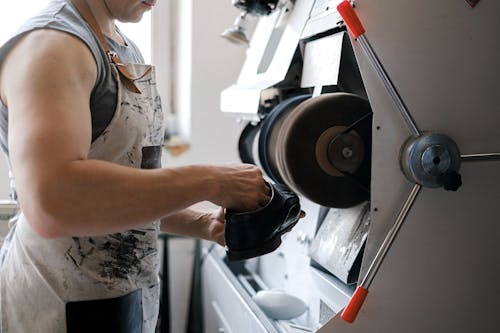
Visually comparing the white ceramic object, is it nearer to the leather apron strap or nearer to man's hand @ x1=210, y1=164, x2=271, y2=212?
man's hand @ x1=210, y1=164, x2=271, y2=212

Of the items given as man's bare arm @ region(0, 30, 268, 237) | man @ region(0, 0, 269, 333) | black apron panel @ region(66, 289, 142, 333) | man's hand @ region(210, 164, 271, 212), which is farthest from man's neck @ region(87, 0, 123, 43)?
black apron panel @ region(66, 289, 142, 333)

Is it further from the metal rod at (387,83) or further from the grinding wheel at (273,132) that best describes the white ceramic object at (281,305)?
the metal rod at (387,83)

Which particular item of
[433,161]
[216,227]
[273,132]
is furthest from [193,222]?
[433,161]

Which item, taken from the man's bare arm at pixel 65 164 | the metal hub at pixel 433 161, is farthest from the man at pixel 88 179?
the metal hub at pixel 433 161

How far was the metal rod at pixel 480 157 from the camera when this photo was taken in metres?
0.76

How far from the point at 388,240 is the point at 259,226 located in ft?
0.65

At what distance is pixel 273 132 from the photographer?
3.44ft

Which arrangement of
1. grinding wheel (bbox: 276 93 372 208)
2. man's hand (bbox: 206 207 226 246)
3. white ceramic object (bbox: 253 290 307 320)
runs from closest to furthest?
1. grinding wheel (bbox: 276 93 372 208)
2. man's hand (bbox: 206 207 226 246)
3. white ceramic object (bbox: 253 290 307 320)

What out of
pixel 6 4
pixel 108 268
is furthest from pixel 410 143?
pixel 6 4

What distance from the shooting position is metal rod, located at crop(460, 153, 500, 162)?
2.49 ft

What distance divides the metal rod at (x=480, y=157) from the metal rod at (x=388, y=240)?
81mm

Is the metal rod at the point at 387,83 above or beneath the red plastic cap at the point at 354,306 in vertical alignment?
above

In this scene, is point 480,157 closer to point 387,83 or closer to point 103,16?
point 387,83

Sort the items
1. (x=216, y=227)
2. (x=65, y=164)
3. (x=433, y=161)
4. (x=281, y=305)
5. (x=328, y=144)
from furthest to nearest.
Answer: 1. (x=281, y=305)
2. (x=216, y=227)
3. (x=328, y=144)
4. (x=433, y=161)
5. (x=65, y=164)
